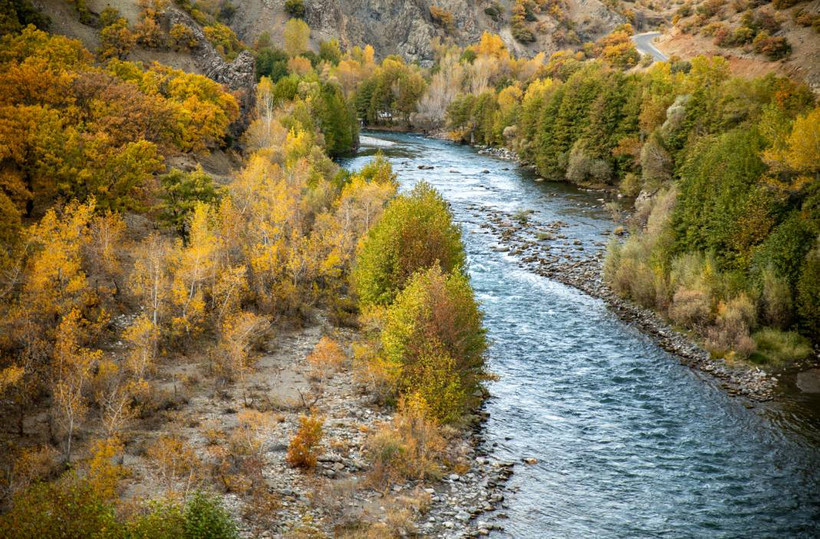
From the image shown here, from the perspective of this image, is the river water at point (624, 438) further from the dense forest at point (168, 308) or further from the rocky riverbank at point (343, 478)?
the dense forest at point (168, 308)

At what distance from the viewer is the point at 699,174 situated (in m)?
49.6

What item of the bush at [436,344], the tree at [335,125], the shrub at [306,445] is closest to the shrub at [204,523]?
the shrub at [306,445]

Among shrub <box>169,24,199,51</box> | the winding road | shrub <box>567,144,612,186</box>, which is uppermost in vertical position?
the winding road

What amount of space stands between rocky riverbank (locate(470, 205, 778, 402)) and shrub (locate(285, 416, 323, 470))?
24547 millimetres

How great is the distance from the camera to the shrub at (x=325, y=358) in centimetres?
3925

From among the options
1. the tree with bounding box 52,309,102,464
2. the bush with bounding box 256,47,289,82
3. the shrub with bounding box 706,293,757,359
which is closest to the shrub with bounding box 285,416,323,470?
the tree with bounding box 52,309,102,464

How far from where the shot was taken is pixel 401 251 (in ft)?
132

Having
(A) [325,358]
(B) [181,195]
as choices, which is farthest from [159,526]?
(B) [181,195]

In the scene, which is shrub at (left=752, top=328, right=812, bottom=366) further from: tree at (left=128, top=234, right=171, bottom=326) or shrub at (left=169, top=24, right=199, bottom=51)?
shrub at (left=169, top=24, right=199, bottom=51)

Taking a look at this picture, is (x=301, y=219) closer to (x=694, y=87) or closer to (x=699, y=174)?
(x=699, y=174)

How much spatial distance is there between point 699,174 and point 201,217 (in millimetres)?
38591

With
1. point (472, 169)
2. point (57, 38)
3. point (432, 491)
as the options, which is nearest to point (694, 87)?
point (472, 169)

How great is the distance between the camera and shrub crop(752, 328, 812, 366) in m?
39.1

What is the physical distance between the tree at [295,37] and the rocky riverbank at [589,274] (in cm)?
13312
